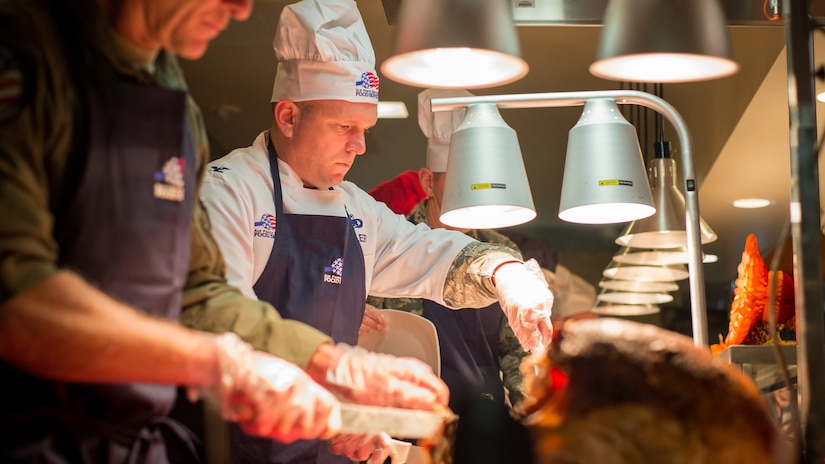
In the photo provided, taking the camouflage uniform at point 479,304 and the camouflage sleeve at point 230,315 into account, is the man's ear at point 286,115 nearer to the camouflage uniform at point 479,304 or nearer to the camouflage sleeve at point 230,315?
the camouflage uniform at point 479,304

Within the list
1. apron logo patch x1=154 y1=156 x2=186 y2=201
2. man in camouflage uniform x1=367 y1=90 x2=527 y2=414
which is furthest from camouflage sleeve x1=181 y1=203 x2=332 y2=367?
man in camouflage uniform x1=367 y1=90 x2=527 y2=414

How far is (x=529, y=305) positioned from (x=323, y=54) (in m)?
0.86

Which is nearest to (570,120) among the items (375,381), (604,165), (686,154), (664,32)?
(686,154)

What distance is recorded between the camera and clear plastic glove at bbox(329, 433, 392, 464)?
2.08m

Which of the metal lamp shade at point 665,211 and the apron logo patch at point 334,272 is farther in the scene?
the metal lamp shade at point 665,211

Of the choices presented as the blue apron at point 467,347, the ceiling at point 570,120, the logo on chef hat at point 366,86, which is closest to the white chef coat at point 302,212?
the logo on chef hat at point 366,86

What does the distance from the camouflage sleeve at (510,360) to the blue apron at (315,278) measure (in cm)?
135

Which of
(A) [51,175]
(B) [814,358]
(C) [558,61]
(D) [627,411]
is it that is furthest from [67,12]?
(C) [558,61]

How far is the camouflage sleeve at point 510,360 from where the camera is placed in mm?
3643

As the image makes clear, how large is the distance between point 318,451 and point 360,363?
676mm

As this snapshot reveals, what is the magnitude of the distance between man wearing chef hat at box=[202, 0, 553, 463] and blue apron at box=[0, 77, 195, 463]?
623mm

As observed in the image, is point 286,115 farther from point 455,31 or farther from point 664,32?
point 664,32

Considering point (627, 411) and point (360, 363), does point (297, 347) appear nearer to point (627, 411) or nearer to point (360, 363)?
point (360, 363)

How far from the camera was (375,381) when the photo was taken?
62.5 inches
